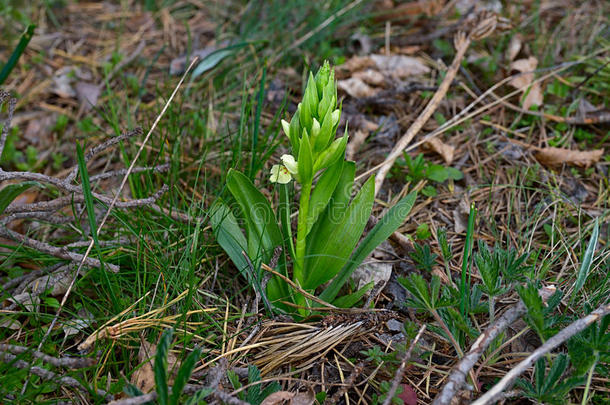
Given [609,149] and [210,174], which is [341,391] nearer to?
[210,174]

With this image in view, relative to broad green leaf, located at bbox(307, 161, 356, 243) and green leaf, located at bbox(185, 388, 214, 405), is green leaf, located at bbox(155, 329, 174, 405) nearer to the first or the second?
green leaf, located at bbox(185, 388, 214, 405)

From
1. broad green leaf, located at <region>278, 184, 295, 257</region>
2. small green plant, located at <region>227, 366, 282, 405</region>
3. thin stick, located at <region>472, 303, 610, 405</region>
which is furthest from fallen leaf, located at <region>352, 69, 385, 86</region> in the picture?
small green plant, located at <region>227, 366, 282, 405</region>

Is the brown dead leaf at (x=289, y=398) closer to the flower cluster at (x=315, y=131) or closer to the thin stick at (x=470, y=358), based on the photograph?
the thin stick at (x=470, y=358)

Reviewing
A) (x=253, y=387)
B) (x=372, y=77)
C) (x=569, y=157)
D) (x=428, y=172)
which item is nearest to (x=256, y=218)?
(x=253, y=387)

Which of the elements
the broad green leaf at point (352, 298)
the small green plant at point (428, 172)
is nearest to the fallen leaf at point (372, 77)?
the small green plant at point (428, 172)

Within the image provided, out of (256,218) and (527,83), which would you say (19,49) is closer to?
(256,218)
